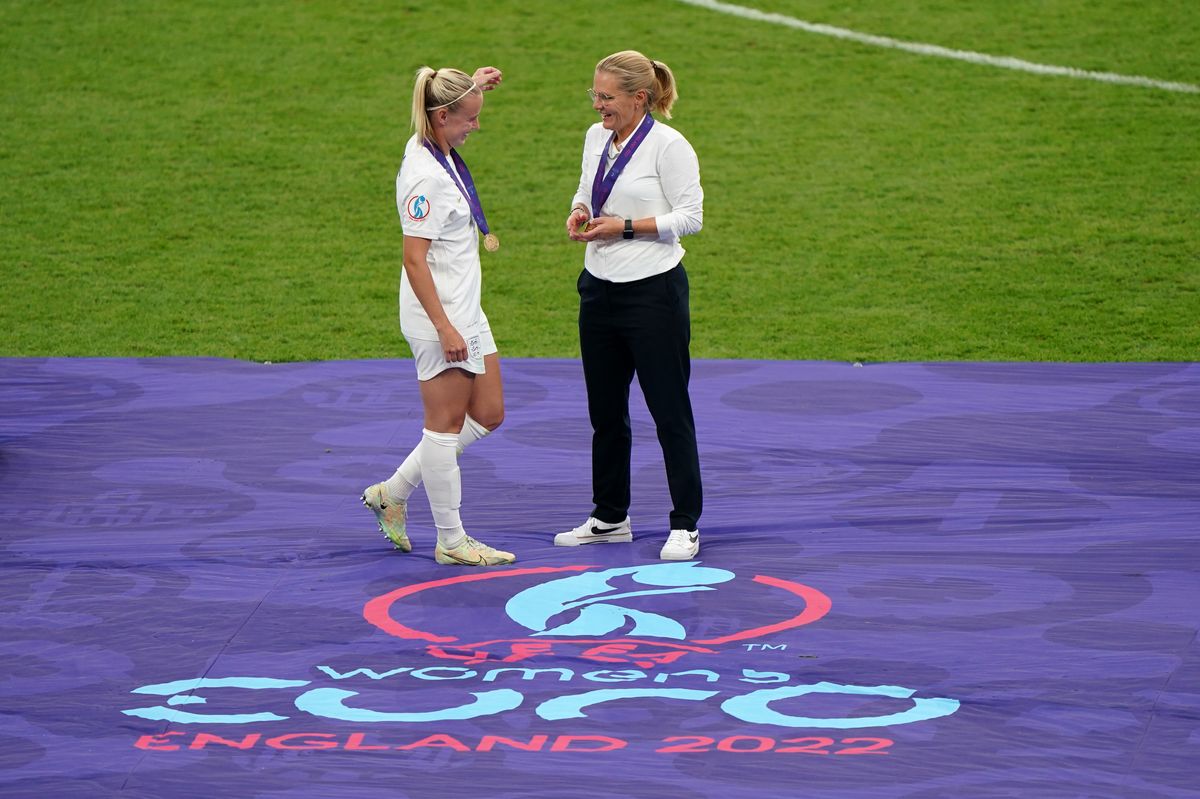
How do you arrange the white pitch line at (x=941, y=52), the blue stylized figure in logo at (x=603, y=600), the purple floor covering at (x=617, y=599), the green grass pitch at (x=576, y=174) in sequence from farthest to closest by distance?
the white pitch line at (x=941, y=52) < the green grass pitch at (x=576, y=174) < the blue stylized figure in logo at (x=603, y=600) < the purple floor covering at (x=617, y=599)

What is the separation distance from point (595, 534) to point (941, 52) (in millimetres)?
8946

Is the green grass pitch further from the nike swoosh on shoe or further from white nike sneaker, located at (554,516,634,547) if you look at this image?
the nike swoosh on shoe

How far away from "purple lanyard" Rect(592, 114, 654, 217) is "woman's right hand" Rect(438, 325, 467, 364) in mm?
648

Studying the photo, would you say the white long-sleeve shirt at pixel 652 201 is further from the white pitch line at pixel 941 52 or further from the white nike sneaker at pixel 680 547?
the white pitch line at pixel 941 52

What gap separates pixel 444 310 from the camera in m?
5.07

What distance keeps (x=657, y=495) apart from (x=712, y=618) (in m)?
1.31

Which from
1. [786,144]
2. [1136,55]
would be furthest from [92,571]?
[1136,55]

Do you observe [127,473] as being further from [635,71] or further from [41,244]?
[41,244]

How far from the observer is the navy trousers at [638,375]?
17.2ft

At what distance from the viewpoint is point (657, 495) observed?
6062 millimetres

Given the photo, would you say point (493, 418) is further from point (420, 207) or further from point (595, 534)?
point (420, 207)

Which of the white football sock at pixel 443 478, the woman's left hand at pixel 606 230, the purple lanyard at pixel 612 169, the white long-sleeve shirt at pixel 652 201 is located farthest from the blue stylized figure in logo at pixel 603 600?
the purple lanyard at pixel 612 169

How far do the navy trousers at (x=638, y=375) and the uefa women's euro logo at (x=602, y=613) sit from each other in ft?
1.02

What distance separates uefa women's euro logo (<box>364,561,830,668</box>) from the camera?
4.57 metres
